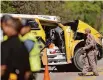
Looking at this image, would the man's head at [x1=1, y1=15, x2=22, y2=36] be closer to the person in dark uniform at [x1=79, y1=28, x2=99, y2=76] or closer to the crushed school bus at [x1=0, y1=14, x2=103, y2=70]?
the person in dark uniform at [x1=79, y1=28, x2=99, y2=76]

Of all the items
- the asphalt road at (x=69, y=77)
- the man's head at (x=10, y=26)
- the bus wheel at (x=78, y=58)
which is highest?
the man's head at (x=10, y=26)

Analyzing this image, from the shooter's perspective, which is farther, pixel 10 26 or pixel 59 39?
pixel 59 39

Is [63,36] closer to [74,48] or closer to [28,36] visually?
[74,48]

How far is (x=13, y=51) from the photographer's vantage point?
205 inches

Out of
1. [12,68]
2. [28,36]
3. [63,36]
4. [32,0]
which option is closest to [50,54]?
[63,36]

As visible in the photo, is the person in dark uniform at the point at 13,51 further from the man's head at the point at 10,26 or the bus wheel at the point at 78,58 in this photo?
the bus wheel at the point at 78,58

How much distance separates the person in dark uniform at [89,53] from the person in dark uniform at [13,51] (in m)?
7.76

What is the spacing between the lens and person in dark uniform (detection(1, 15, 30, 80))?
5.17 metres

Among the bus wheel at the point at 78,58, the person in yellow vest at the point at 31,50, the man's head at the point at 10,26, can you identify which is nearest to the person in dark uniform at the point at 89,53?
the bus wheel at the point at 78,58

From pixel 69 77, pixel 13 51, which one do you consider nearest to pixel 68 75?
pixel 69 77

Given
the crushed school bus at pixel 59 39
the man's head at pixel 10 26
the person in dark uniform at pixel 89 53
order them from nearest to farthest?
the man's head at pixel 10 26, the person in dark uniform at pixel 89 53, the crushed school bus at pixel 59 39

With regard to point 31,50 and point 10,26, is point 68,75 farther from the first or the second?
point 10,26

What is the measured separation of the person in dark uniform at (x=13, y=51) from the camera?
5168 millimetres

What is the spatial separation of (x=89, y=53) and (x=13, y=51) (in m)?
8.12
